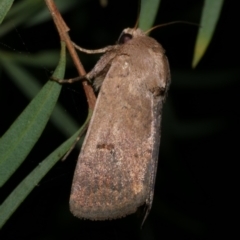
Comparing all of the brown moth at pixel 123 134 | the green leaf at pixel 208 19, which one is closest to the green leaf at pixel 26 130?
the brown moth at pixel 123 134

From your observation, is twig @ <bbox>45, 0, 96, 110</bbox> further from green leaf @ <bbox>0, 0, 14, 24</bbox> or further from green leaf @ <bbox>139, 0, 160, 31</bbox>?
green leaf @ <bbox>139, 0, 160, 31</bbox>

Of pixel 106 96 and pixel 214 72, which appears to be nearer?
pixel 106 96

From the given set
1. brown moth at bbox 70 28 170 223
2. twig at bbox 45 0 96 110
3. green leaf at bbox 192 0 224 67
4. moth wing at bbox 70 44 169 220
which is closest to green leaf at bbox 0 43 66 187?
twig at bbox 45 0 96 110

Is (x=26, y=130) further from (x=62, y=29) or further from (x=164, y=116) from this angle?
(x=164, y=116)

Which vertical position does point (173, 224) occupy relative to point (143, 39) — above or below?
below

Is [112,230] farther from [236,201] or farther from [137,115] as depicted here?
[137,115]

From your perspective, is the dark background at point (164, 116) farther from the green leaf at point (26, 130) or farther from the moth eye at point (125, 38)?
the green leaf at point (26, 130)

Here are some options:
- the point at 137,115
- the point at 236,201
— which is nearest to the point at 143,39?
the point at 137,115
